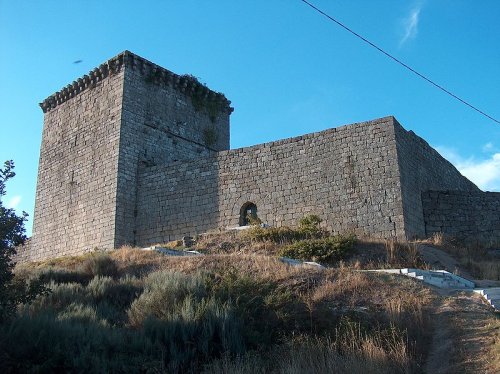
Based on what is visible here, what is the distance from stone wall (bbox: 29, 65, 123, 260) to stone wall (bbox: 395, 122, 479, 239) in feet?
34.1

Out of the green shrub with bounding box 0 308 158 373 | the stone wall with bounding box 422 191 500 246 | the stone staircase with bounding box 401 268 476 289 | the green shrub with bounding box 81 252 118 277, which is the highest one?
the stone wall with bounding box 422 191 500 246

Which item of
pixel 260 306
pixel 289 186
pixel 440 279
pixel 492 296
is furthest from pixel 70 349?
pixel 289 186

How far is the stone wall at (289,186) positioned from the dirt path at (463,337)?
776 cm

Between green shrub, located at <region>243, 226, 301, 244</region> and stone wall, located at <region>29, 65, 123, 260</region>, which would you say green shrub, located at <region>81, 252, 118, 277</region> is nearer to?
green shrub, located at <region>243, 226, 301, 244</region>

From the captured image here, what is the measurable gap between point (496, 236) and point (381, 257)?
5670mm

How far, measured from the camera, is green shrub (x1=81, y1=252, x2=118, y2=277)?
12609mm

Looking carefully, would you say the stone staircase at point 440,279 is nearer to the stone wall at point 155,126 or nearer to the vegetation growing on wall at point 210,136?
the stone wall at point 155,126

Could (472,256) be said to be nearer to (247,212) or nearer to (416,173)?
(416,173)

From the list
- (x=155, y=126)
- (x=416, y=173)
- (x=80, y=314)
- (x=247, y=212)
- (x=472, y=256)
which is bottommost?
(x=80, y=314)

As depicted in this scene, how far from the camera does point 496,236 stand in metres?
17.6

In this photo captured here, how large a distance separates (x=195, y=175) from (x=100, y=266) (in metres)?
7.91

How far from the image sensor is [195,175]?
2042cm

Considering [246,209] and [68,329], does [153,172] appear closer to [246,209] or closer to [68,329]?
[246,209]

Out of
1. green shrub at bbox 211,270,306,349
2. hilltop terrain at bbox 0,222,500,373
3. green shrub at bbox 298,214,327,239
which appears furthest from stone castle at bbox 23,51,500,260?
green shrub at bbox 211,270,306,349
